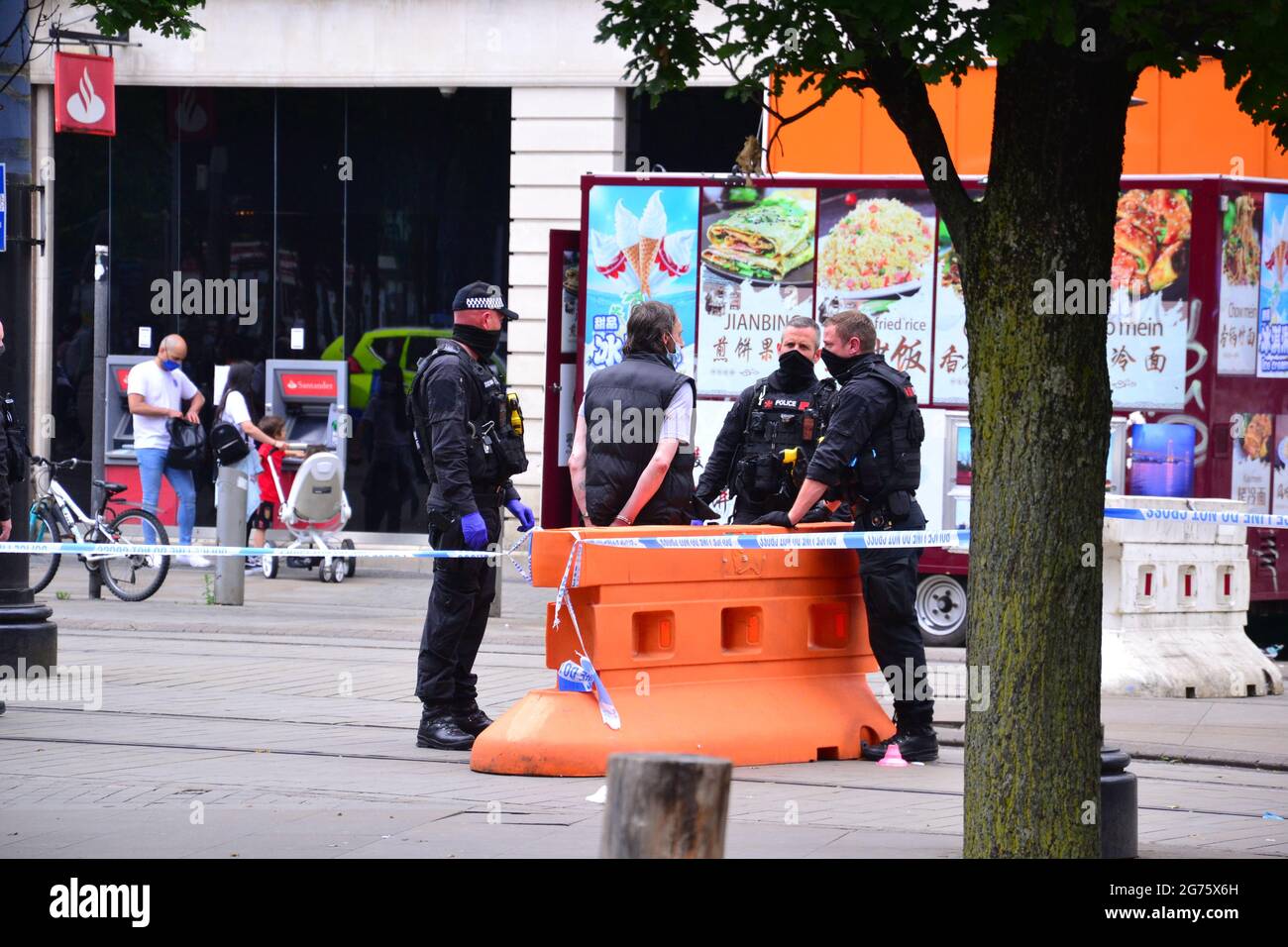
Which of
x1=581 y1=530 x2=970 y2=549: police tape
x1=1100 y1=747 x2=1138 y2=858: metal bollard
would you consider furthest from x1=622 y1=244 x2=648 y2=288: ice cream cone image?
x1=1100 y1=747 x2=1138 y2=858: metal bollard

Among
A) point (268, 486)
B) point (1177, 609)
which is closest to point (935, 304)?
point (1177, 609)

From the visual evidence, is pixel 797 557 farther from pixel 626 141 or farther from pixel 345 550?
pixel 626 141

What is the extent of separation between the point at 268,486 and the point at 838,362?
9700mm

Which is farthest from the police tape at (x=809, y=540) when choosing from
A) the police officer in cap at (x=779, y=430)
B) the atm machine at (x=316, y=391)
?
the atm machine at (x=316, y=391)

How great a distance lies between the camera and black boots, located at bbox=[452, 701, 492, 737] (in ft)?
29.5

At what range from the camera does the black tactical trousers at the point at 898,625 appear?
8.74 m

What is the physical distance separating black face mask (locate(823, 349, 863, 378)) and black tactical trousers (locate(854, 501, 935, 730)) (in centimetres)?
76

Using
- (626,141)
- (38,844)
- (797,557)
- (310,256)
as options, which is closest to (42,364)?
(310,256)

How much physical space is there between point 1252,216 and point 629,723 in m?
6.99

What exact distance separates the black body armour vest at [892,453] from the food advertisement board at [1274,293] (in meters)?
5.23

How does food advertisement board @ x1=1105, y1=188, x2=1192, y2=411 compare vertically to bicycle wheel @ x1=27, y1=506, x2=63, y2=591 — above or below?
above

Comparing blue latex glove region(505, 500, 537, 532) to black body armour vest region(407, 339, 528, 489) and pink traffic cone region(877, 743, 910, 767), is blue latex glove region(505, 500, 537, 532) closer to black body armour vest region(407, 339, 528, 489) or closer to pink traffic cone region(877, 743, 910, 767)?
black body armour vest region(407, 339, 528, 489)

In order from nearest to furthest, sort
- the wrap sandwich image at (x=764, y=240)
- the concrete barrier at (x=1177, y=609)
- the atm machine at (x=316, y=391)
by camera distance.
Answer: the concrete barrier at (x=1177, y=609) < the wrap sandwich image at (x=764, y=240) < the atm machine at (x=316, y=391)

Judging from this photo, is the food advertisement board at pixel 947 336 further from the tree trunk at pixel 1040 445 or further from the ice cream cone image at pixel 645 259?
the tree trunk at pixel 1040 445
